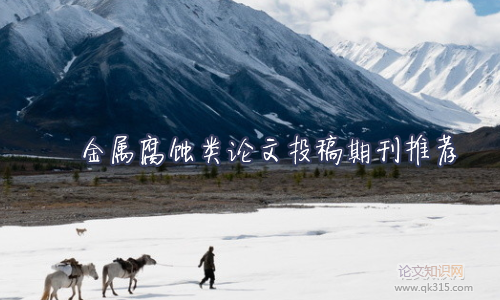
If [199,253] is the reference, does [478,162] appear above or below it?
above

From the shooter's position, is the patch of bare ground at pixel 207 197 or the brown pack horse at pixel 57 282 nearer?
the brown pack horse at pixel 57 282

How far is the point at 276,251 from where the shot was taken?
106 feet

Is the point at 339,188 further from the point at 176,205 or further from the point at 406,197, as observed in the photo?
the point at 176,205

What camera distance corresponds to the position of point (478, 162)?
170 meters

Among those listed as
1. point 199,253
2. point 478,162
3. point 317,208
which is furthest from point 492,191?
point 478,162

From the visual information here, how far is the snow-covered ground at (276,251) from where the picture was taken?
2323 cm

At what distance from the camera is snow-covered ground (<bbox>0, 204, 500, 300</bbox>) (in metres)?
23.2

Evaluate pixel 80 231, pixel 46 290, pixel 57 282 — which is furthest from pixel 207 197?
pixel 46 290

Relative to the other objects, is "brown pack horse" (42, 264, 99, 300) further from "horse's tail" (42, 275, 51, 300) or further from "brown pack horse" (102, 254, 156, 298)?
"brown pack horse" (102, 254, 156, 298)

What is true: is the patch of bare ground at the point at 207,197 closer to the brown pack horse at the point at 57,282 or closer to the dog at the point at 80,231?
the dog at the point at 80,231

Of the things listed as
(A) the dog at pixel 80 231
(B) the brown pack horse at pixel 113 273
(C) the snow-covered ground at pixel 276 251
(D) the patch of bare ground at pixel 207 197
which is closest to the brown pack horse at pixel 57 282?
(B) the brown pack horse at pixel 113 273

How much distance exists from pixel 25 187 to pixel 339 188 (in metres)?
45.0

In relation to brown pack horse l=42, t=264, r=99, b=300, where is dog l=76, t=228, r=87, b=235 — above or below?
above

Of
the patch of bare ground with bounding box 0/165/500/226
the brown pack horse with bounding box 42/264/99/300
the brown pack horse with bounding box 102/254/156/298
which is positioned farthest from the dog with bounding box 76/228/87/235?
the brown pack horse with bounding box 42/264/99/300
